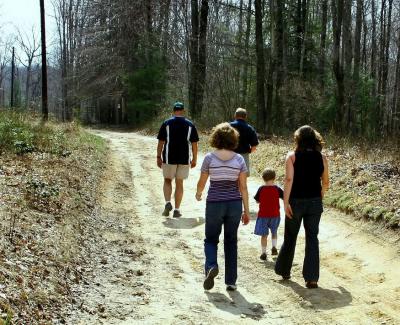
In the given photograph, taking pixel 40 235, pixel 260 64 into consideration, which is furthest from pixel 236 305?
pixel 260 64

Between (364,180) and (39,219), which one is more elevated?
(364,180)

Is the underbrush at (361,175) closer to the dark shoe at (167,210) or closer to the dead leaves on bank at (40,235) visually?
the dark shoe at (167,210)

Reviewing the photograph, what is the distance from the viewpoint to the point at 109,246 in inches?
335

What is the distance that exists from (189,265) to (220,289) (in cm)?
106

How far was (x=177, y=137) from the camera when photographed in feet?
35.1

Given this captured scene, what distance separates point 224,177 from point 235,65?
81.0 feet

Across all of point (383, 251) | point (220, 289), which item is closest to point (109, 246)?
point (220, 289)

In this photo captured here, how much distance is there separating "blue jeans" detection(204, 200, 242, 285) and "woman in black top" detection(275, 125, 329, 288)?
75cm

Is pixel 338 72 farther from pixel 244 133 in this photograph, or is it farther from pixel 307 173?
pixel 307 173

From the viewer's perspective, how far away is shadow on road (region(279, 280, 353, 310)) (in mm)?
6101

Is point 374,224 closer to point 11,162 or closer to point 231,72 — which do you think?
point 11,162

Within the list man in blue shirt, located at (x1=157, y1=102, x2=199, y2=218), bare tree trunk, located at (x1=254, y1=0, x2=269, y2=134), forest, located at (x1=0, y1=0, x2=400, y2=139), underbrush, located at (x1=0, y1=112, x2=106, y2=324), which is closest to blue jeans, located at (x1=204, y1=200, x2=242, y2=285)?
underbrush, located at (x1=0, y1=112, x2=106, y2=324)

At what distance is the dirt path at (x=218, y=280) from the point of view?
226 inches

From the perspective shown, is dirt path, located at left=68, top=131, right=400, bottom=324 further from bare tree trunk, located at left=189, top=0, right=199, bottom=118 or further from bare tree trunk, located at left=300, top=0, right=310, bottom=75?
bare tree trunk, located at left=300, top=0, right=310, bottom=75
